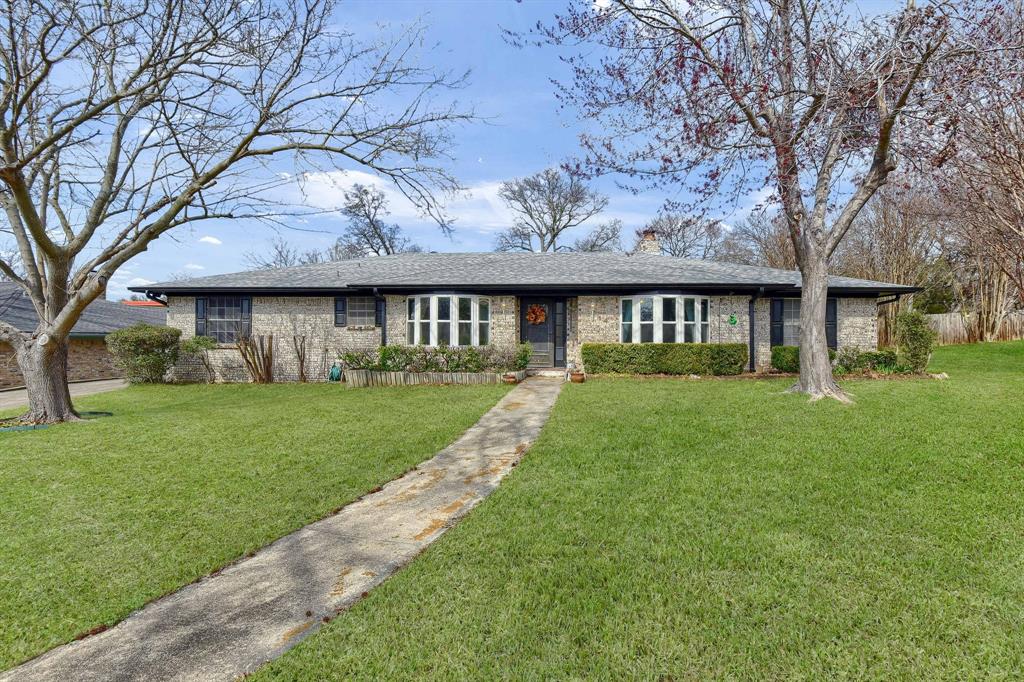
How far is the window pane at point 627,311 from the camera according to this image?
1534 centimetres

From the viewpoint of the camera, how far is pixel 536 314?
16.1 m

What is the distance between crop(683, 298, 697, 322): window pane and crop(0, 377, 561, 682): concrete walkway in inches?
449

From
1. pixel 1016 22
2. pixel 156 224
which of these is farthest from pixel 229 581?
pixel 1016 22

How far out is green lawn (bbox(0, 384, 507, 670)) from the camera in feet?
11.1

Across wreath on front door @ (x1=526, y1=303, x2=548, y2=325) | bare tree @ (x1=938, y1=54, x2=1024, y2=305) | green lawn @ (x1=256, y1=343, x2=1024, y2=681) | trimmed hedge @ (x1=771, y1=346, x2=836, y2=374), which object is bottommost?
green lawn @ (x1=256, y1=343, x2=1024, y2=681)

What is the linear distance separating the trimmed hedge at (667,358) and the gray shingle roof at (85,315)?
19.4 m

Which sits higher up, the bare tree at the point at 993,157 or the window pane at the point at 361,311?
the bare tree at the point at 993,157

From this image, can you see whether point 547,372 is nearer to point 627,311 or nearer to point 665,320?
point 627,311

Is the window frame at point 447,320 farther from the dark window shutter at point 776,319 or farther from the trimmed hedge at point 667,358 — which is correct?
the dark window shutter at point 776,319

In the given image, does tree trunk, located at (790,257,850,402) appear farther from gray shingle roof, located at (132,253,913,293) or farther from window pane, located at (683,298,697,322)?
window pane, located at (683,298,697,322)

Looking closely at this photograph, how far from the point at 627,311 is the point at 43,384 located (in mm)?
14555

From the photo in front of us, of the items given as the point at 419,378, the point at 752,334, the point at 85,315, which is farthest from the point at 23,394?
the point at 752,334

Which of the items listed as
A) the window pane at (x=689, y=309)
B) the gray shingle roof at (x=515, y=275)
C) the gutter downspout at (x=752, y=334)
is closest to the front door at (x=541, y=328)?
the gray shingle roof at (x=515, y=275)

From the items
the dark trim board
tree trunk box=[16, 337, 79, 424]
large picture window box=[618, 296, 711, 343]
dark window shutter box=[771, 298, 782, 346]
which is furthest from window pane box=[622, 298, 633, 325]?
tree trunk box=[16, 337, 79, 424]
